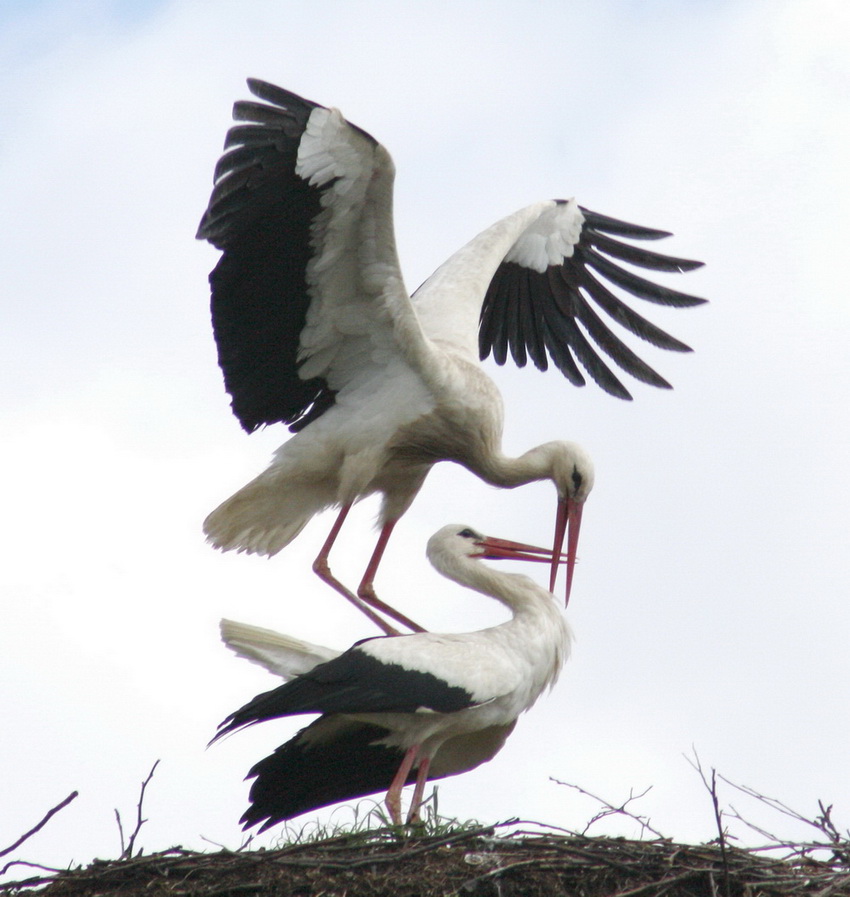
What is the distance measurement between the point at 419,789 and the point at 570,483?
211 cm

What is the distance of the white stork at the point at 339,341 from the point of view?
7297 mm

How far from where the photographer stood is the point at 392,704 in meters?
6.54

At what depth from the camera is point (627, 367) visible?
32.1 feet

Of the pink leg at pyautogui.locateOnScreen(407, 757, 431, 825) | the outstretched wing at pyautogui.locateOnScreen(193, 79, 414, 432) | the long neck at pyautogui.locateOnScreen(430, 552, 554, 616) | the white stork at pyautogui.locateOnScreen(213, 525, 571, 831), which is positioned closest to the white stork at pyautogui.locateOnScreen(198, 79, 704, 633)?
the outstretched wing at pyautogui.locateOnScreen(193, 79, 414, 432)

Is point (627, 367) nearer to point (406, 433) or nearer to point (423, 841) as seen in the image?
point (406, 433)

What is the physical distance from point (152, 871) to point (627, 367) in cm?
480

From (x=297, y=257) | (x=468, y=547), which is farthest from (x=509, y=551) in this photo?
(x=297, y=257)

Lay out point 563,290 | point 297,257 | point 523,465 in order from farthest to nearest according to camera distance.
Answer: point 563,290 < point 523,465 < point 297,257

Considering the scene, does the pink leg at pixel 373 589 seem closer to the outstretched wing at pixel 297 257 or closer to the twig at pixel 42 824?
the outstretched wing at pixel 297 257

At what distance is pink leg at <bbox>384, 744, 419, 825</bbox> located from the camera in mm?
6730

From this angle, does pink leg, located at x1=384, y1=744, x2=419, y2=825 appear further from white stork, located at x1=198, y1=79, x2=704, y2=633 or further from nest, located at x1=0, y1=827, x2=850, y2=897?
white stork, located at x1=198, y1=79, x2=704, y2=633

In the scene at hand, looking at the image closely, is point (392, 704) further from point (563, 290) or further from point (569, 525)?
point (563, 290)

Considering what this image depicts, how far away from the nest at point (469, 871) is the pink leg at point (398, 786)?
704 millimetres

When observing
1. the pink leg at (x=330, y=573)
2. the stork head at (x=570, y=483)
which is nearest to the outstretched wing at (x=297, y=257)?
the pink leg at (x=330, y=573)
